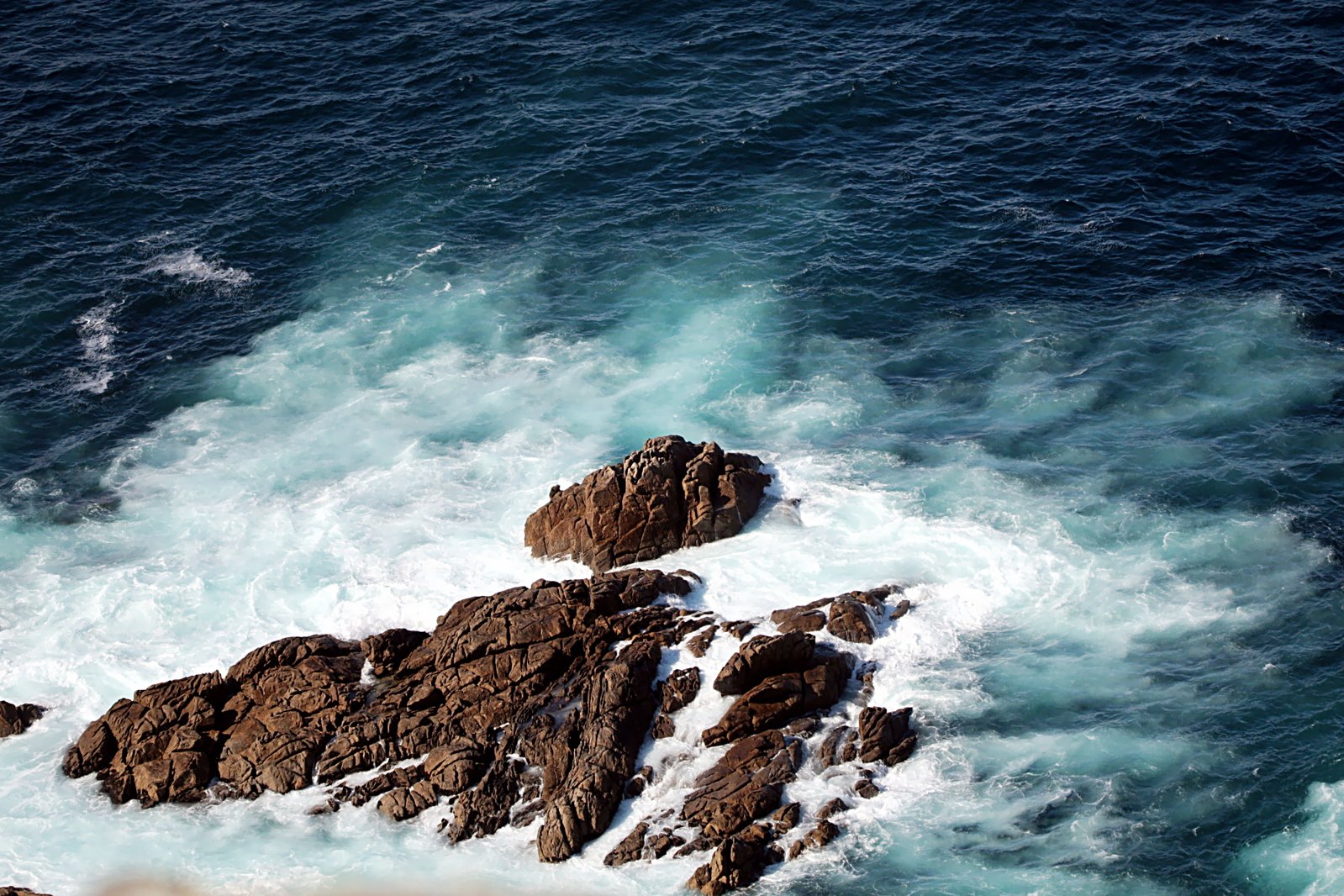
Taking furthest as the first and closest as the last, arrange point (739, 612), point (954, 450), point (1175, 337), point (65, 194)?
point (65, 194), point (1175, 337), point (954, 450), point (739, 612)

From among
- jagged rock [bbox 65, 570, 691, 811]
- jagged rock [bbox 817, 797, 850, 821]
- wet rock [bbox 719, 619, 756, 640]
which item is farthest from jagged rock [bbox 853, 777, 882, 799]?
jagged rock [bbox 65, 570, 691, 811]

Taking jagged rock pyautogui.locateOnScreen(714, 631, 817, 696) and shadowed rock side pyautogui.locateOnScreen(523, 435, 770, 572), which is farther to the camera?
shadowed rock side pyautogui.locateOnScreen(523, 435, 770, 572)

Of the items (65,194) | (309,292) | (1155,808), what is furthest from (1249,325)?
(65,194)

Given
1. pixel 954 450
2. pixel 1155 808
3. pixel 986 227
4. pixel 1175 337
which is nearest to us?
pixel 1155 808

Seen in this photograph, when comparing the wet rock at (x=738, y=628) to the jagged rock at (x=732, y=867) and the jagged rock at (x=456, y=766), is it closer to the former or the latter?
the jagged rock at (x=732, y=867)

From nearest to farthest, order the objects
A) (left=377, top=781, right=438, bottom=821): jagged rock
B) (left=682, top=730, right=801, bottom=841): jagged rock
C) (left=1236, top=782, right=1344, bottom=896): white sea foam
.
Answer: (left=1236, top=782, right=1344, bottom=896): white sea foam, (left=682, top=730, right=801, bottom=841): jagged rock, (left=377, top=781, right=438, bottom=821): jagged rock

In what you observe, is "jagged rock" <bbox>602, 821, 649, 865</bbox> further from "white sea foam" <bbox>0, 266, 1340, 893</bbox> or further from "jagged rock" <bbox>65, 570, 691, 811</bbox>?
"jagged rock" <bbox>65, 570, 691, 811</bbox>

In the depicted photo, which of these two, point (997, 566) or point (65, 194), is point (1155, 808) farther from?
point (65, 194)
